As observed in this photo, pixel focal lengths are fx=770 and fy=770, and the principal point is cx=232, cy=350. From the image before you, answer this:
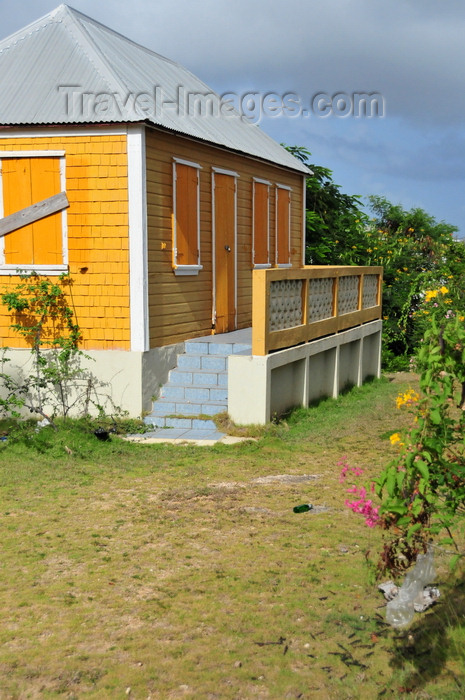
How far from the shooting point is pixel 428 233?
26.4 meters

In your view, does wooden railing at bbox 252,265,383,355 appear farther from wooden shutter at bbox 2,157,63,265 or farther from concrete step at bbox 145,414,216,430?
wooden shutter at bbox 2,157,63,265

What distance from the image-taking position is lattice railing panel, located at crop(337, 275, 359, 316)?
13602 mm

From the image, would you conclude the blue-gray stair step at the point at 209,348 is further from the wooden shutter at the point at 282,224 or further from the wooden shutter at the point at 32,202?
the wooden shutter at the point at 282,224

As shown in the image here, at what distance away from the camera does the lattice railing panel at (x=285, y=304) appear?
10398 millimetres

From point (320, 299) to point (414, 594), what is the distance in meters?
8.47

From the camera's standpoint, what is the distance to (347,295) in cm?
1402

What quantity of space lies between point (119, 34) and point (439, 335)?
11.7 metres

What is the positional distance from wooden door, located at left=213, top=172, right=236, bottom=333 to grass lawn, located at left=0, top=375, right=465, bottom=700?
15.3 ft

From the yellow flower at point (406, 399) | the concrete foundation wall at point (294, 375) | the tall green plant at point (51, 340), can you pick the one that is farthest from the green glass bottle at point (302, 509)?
the tall green plant at point (51, 340)

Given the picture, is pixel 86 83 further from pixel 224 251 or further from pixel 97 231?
pixel 224 251

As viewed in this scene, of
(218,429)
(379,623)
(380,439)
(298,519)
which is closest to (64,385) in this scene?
(218,429)

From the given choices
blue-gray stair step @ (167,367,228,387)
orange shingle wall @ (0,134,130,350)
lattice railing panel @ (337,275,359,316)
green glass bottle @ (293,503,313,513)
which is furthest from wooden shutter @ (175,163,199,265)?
green glass bottle @ (293,503,313,513)

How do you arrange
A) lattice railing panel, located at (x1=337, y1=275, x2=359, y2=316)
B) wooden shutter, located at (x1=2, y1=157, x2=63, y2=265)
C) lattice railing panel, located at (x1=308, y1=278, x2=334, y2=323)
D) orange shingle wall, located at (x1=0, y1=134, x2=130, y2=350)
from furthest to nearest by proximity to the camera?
lattice railing panel, located at (x1=337, y1=275, x2=359, y2=316), lattice railing panel, located at (x1=308, y1=278, x2=334, y2=323), wooden shutter, located at (x1=2, y1=157, x2=63, y2=265), orange shingle wall, located at (x1=0, y1=134, x2=130, y2=350)

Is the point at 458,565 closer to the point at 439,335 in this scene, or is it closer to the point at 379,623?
the point at 379,623
